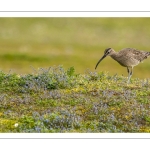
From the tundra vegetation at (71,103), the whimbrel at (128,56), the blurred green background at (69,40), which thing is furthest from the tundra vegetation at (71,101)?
the blurred green background at (69,40)

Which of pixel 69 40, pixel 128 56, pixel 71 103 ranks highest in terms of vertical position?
pixel 69 40

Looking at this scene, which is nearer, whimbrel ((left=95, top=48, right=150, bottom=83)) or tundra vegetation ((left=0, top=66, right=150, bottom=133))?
tundra vegetation ((left=0, top=66, right=150, bottom=133))

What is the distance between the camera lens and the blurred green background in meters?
40.4

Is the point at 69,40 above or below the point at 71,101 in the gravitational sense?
above

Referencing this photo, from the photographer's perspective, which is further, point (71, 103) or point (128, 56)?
point (128, 56)

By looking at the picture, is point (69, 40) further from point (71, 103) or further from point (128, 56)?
point (71, 103)

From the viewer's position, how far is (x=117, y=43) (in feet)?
160

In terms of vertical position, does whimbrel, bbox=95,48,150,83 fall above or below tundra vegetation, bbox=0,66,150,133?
above

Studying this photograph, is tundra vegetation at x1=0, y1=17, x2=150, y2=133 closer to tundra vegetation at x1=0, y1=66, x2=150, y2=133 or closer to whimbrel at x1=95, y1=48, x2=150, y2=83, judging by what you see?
tundra vegetation at x1=0, y1=66, x2=150, y2=133

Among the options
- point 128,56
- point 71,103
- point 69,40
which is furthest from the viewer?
point 69,40

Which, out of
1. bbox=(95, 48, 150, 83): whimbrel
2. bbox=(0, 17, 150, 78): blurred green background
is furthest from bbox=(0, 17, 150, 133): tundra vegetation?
bbox=(0, 17, 150, 78): blurred green background

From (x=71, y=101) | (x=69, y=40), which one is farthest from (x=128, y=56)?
(x=69, y=40)

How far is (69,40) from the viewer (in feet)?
172
